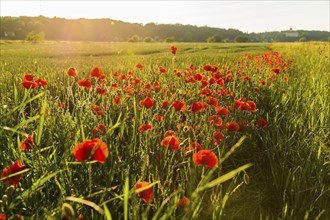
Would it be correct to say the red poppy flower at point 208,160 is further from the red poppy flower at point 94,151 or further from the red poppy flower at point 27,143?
the red poppy flower at point 27,143

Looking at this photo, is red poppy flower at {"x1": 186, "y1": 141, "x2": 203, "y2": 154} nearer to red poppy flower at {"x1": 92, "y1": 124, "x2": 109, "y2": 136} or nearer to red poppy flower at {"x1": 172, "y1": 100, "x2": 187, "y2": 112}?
red poppy flower at {"x1": 172, "y1": 100, "x2": 187, "y2": 112}

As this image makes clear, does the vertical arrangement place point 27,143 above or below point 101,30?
below

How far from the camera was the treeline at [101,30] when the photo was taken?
90.7 metres

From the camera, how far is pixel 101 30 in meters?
119

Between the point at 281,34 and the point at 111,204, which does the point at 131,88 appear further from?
the point at 281,34

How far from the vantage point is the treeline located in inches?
3570

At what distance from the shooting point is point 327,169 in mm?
2098

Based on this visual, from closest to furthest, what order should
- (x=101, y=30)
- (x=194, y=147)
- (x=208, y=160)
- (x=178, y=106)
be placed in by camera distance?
(x=208, y=160)
(x=194, y=147)
(x=178, y=106)
(x=101, y=30)

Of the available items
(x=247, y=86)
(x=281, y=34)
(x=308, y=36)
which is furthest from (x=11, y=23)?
(x=308, y=36)

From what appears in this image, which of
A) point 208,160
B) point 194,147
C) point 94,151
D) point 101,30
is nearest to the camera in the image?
point 94,151

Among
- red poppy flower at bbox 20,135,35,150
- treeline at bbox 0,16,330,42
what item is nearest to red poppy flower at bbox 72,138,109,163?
red poppy flower at bbox 20,135,35,150

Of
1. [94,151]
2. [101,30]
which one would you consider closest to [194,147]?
[94,151]

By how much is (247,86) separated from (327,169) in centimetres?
192

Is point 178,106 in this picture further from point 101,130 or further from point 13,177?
point 13,177
